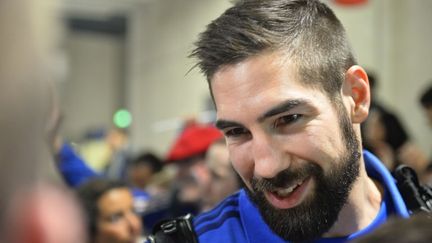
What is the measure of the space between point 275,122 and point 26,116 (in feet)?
3.18

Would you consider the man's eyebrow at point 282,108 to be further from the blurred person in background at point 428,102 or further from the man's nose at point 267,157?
the blurred person in background at point 428,102

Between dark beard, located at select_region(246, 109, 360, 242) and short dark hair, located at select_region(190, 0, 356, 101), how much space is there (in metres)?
0.19

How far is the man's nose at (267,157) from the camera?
1.41 meters

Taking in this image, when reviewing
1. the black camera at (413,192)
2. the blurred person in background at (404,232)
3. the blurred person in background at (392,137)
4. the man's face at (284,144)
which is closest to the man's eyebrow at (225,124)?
the man's face at (284,144)

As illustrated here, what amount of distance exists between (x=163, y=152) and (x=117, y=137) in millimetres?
2639

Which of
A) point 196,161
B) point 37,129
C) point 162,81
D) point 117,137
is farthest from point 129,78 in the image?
point 37,129

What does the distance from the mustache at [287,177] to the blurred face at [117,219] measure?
1.90m

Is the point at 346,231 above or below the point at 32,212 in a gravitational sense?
below

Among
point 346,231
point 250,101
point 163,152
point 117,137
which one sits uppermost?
point 250,101

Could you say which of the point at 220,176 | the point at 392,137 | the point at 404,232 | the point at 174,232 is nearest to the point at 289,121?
the point at 174,232

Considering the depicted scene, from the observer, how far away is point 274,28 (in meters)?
1.52

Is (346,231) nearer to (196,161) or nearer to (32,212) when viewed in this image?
(32,212)

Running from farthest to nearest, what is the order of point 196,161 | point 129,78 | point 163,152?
point 129,78
point 163,152
point 196,161

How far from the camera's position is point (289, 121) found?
1.47 m
